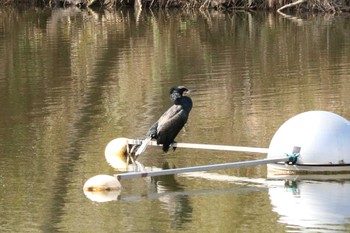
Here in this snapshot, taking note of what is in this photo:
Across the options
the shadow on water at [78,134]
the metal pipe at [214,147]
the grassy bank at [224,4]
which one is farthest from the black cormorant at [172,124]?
the grassy bank at [224,4]

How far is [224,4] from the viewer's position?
148 ft

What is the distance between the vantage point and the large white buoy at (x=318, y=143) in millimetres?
12727

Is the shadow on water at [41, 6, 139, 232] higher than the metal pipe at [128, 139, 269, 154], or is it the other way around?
the metal pipe at [128, 139, 269, 154]

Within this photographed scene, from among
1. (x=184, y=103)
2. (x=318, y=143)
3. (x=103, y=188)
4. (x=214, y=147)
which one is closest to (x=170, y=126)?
(x=184, y=103)

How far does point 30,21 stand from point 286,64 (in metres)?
18.1

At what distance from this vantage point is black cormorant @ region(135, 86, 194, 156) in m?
13.9

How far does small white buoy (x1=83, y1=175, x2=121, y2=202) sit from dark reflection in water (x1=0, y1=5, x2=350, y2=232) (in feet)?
0.37

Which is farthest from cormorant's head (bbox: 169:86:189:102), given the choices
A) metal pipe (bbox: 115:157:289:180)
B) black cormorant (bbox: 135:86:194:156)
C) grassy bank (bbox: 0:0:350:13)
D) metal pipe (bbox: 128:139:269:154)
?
grassy bank (bbox: 0:0:350:13)

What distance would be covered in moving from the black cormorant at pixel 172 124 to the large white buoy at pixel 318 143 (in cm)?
145

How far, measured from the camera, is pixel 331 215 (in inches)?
432

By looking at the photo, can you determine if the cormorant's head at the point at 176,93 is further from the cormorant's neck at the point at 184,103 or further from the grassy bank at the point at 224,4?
the grassy bank at the point at 224,4

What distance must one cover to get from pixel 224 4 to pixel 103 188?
33559 millimetres

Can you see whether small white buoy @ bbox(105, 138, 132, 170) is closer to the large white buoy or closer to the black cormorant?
the black cormorant

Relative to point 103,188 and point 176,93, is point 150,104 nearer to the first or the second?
point 176,93
